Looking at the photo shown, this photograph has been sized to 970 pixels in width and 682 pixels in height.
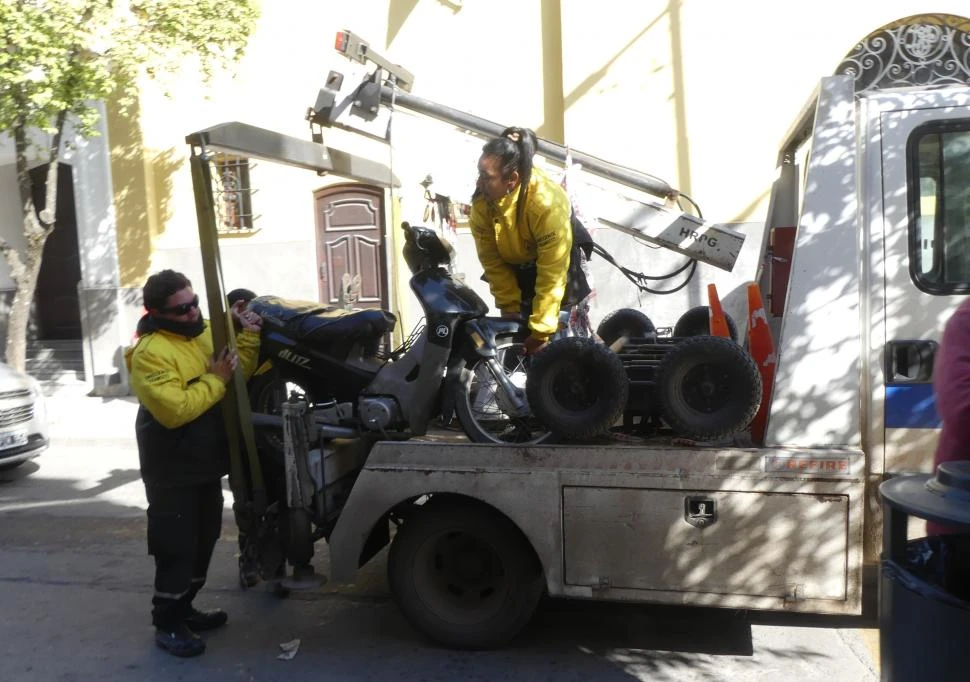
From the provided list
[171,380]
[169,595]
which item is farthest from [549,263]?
[169,595]

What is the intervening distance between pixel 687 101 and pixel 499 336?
692 centimetres

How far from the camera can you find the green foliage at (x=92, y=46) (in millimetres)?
8703

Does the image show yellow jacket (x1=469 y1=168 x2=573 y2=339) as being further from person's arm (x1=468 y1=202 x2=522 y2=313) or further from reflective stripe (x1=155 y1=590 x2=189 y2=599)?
reflective stripe (x1=155 y1=590 x2=189 y2=599)

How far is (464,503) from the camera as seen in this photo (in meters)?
3.98

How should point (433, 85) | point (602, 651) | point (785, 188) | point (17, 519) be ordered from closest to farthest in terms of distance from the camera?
1. point (602, 651)
2. point (785, 188)
3. point (17, 519)
4. point (433, 85)

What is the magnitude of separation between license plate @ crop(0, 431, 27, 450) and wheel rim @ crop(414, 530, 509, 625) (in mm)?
5275

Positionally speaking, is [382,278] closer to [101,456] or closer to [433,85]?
[433,85]

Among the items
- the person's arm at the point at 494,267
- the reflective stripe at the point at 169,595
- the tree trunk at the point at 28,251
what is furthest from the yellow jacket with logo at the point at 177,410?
the tree trunk at the point at 28,251

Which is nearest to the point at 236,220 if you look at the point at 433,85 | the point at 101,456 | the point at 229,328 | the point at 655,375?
the point at 433,85

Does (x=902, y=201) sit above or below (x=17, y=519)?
above

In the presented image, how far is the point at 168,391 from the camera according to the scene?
3.89 meters

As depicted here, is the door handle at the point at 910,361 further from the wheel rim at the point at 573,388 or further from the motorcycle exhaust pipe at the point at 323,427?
the motorcycle exhaust pipe at the point at 323,427

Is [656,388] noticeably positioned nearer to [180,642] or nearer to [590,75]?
[180,642]

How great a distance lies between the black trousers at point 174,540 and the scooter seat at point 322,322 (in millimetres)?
907
